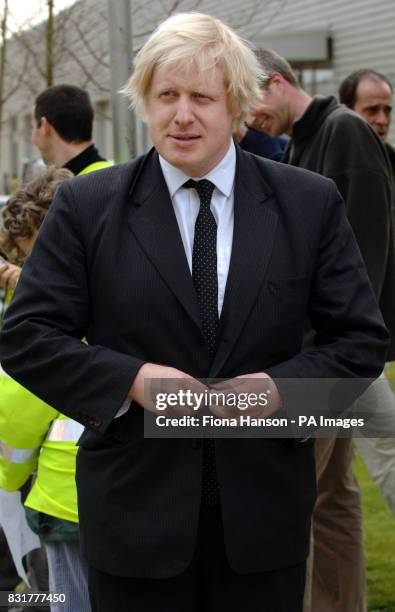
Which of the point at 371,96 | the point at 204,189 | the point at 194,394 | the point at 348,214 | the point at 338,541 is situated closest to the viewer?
the point at 194,394

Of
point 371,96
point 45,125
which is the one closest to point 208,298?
point 45,125

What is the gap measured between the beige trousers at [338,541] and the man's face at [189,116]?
2.01 metres

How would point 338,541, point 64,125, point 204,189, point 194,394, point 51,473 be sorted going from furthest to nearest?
point 64,125 → point 338,541 → point 51,473 → point 204,189 → point 194,394

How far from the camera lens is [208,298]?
2588mm

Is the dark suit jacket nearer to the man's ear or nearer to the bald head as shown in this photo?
the man's ear

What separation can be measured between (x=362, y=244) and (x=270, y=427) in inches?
58.6

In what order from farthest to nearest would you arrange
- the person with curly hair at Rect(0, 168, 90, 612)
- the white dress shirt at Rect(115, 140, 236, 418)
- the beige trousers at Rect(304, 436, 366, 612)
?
the beige trousers at Rect(304, 436, 366, 612)
the person with curly hair at Rect(0, 168, 90, 612)
the white dress shirt at Rect(115, 140, 236, 418)

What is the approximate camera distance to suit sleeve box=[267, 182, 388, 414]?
256cm

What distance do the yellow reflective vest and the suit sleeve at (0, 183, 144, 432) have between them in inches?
36.6

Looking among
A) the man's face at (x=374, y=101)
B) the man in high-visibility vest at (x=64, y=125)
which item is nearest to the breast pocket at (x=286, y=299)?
the man in high-visibility vest at (x=64, y=125)

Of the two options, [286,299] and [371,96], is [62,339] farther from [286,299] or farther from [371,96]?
[371,96]

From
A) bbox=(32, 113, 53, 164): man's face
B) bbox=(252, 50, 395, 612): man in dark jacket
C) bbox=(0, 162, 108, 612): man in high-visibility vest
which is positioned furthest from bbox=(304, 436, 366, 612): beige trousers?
bbox=(32, 113, 53, 164): man's face

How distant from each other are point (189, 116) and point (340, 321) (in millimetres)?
661

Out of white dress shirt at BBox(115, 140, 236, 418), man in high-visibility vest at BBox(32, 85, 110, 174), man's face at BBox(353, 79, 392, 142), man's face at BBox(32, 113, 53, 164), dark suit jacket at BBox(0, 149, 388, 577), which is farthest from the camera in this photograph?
man's face at BBox(353, 79, 392, 142)
